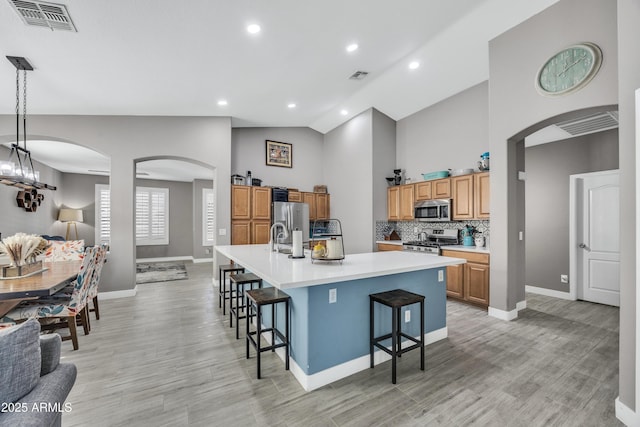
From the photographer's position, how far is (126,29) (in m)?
2.77

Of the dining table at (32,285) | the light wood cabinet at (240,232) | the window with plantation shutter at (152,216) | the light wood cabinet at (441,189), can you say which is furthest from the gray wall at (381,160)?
the window with plantation shutter at (152,216)

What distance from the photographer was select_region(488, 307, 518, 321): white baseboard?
3.64 meters

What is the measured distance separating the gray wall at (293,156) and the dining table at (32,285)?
3949mm

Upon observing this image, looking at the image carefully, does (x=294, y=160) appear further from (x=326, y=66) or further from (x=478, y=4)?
(x=478, y=4)

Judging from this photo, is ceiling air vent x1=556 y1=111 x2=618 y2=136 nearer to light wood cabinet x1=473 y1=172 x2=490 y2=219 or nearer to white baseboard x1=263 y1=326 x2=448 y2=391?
light wood cabinet x1=473 y1=172 x2=490 y2=219

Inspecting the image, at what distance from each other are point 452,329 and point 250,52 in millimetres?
4217

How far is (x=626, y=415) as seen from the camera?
5.91 ft

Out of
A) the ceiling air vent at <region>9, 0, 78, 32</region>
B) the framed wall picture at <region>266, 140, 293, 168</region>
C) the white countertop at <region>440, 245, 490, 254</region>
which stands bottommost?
the white countertop at <region>440, 245, 490, 254</region>

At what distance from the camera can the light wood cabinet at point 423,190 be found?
5.17m

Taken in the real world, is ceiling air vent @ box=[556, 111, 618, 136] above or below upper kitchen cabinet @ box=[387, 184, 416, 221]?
above

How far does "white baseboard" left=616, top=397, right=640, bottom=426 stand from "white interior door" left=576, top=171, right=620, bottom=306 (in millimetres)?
3343

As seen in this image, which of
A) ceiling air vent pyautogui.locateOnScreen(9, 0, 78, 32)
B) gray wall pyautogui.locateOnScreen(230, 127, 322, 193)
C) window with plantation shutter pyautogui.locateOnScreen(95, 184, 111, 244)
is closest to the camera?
ceiling air vent pyautogui.locateOnScreen(9, 0, 78, 32)

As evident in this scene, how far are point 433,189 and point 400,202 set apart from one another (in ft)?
2.72

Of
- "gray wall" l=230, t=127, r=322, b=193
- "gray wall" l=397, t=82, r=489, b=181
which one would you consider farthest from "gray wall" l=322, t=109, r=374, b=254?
"gray wall" l=397, t=82, r=489, b=181
